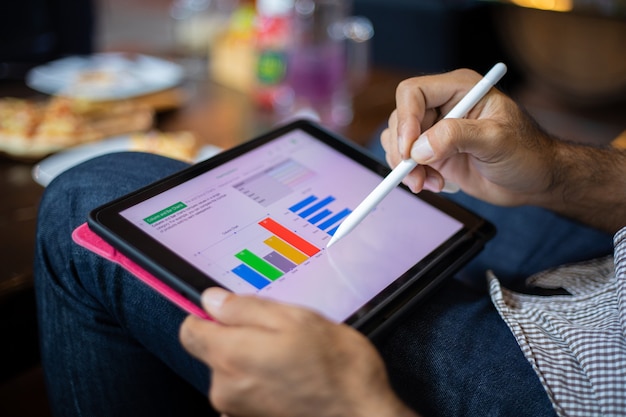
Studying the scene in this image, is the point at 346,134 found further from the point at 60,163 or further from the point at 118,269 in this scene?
the point at 118,269

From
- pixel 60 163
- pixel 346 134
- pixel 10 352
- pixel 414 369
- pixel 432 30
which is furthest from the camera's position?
pixel 432 30

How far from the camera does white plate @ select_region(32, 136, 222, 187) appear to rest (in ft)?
3.05

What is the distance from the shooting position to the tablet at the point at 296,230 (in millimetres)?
534

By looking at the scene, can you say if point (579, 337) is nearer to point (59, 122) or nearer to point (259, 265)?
point (259, 265)

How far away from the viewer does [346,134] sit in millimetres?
1176

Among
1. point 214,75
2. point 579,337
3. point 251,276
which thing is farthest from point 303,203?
point 214,75

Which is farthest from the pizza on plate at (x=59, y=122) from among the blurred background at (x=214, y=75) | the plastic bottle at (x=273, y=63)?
the plastic bottle at (x=273, y=63)

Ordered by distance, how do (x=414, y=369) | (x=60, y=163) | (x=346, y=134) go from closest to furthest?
(x=414, y=369)
(x=60, y=163)
(x=346, y=134)

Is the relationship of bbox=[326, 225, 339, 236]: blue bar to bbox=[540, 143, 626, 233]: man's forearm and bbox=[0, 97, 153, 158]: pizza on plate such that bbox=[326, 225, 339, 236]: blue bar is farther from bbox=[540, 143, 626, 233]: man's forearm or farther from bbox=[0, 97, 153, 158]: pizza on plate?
bbox=[0, 97, 153, 158]: pizza on plate

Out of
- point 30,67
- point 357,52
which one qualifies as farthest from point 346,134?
point 30,67

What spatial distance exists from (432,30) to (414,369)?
2.03m

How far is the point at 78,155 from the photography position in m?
0.99

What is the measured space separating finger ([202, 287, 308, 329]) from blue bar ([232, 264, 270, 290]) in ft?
0.20

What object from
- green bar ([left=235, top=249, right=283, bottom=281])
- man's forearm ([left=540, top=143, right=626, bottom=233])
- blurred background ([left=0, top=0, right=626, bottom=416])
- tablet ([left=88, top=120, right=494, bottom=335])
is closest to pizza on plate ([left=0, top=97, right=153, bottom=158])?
blurred background ([left=0, top=0, right=626, bottom=416])
